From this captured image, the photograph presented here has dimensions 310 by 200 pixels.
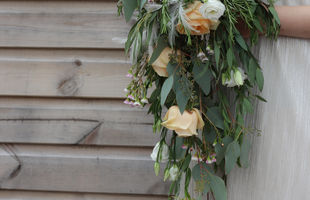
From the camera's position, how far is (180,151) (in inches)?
30.7

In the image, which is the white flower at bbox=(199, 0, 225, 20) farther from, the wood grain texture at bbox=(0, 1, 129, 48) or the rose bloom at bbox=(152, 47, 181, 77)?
the wood grain texture at bbox=(0, 1, 129, 48)

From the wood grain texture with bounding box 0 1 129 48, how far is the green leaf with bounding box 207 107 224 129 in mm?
481

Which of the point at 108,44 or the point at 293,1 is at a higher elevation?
the point at 293,1

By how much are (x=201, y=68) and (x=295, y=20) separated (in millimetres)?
246

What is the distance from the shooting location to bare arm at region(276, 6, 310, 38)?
2.38 feet

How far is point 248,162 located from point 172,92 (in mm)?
287

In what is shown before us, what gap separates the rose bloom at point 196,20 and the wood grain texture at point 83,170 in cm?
60

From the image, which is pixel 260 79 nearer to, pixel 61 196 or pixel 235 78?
pixel 235 78

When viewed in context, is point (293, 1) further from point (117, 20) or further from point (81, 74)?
point (81, 74)

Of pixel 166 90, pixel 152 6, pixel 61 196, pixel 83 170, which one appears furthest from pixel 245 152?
pixel 61 196

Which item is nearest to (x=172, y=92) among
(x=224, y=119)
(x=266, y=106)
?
(x=224, y=119)

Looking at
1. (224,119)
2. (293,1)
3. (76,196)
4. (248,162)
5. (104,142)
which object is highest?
(293,1)

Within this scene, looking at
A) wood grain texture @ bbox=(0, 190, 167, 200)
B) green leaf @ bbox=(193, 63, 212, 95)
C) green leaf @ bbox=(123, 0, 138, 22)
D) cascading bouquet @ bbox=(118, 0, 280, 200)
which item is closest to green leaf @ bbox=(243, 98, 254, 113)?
cascading bouquet @ bbox=(118, 0, 280, 200)

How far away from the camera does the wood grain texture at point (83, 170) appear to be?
116 cm
